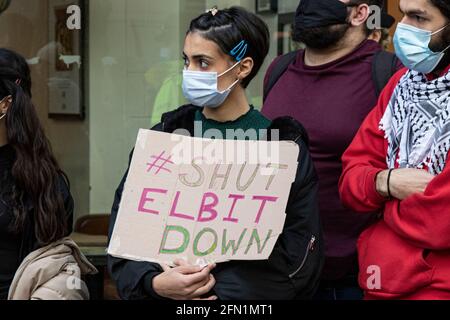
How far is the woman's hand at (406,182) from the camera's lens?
267 cm

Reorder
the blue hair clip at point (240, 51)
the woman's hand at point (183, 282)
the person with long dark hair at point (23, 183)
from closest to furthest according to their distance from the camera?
the woman's hand at point (183, 282)
the blue hair clip at point (240, 51)
the person with long dark hair at point (23, 183)

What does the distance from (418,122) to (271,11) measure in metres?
2.97

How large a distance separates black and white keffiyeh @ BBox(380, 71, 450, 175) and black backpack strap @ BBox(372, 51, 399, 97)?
0.31m

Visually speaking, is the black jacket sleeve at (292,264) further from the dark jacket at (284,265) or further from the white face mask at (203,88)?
the white face mask at (203,88)

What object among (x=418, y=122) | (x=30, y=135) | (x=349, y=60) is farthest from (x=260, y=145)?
(x=30, y=135)

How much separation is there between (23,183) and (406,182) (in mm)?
1367

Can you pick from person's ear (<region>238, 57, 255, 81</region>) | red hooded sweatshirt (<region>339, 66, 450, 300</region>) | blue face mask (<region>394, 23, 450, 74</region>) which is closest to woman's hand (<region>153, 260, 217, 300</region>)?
red hooded sweatshirt (<region>339, 66, 450, 300</region>)

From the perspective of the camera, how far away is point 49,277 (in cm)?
302

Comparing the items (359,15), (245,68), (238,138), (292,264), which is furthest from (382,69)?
(292,264)

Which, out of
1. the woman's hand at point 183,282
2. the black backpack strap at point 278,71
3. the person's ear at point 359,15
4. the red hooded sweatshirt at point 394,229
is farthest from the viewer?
the black backpack strap at point 278,71

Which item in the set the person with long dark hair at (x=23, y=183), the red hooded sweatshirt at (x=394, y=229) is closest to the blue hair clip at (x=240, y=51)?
the red hooded sweatshirt at (x=394, y=229)

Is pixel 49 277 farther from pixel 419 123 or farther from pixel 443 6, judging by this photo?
pixel 443 6
